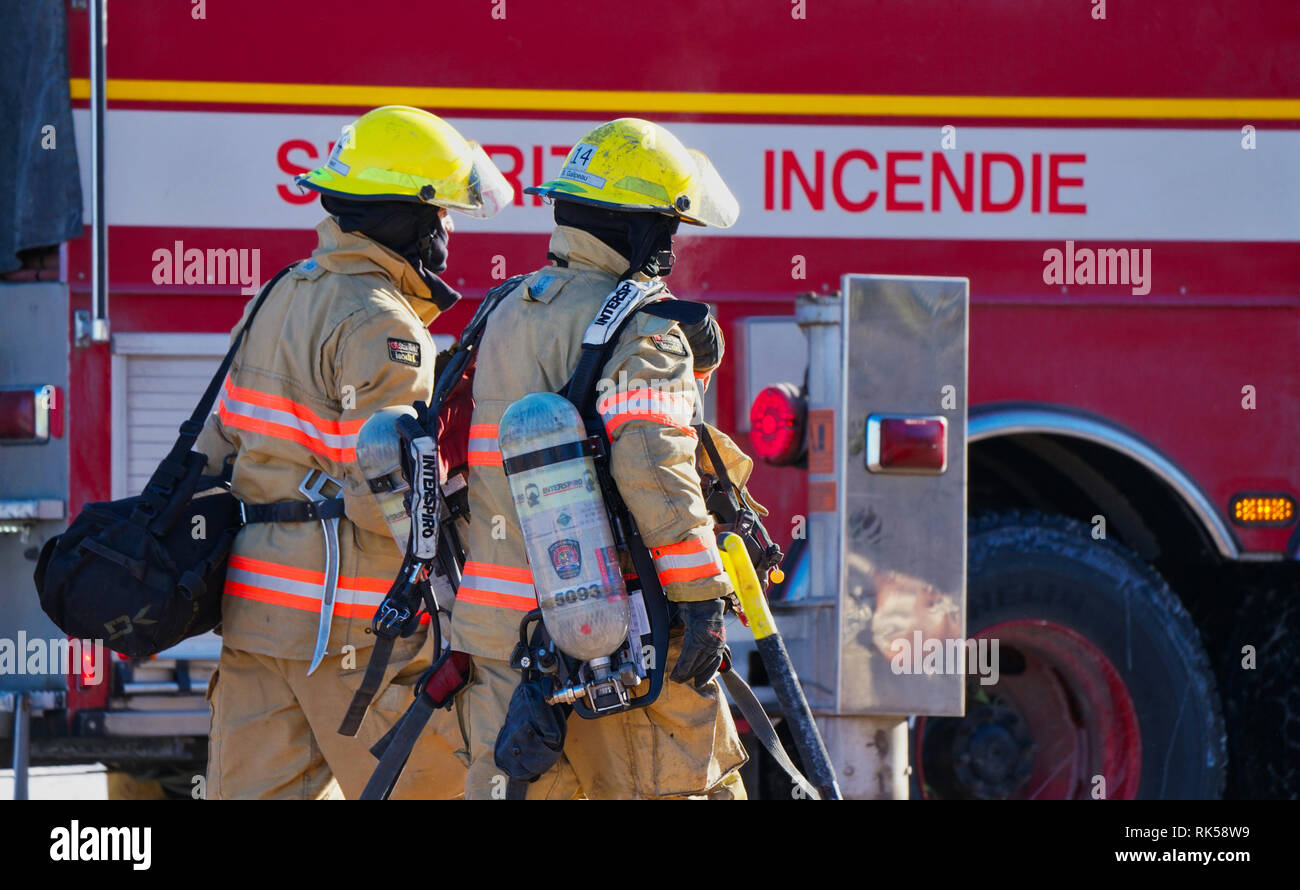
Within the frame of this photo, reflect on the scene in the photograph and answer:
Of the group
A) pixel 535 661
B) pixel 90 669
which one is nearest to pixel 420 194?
pixel 535 661

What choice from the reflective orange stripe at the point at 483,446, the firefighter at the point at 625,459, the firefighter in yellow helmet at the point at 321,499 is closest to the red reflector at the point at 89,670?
the firefighter in yellow helmet at the point at 321,499

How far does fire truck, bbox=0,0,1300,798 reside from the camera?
4273 millimetres

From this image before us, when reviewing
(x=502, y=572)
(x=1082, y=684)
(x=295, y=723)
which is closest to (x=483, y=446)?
(x=502, y=572)

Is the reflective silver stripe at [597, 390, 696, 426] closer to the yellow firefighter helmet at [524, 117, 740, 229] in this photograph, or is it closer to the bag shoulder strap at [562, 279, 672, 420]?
the bag shoulder strap at [562, 279, 672, 420]

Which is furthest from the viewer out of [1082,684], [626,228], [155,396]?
[1082,684]

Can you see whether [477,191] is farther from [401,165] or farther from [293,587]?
[293,587]

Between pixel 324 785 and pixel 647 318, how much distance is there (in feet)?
4.54

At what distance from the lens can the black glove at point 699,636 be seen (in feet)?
9.63

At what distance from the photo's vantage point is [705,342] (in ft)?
10.1

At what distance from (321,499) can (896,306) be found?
63.8 inches

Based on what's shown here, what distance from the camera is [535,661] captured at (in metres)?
3.01

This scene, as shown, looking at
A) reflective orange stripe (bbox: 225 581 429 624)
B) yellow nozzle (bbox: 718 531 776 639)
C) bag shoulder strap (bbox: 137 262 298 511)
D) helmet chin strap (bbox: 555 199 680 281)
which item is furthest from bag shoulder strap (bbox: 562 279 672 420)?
bag shoulder strap (bbox: 137 262 298 511)

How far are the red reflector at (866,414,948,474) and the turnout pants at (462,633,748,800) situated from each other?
4.20ft

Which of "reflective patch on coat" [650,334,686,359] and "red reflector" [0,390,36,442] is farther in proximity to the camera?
"red reflector" [0,390,36,442]
